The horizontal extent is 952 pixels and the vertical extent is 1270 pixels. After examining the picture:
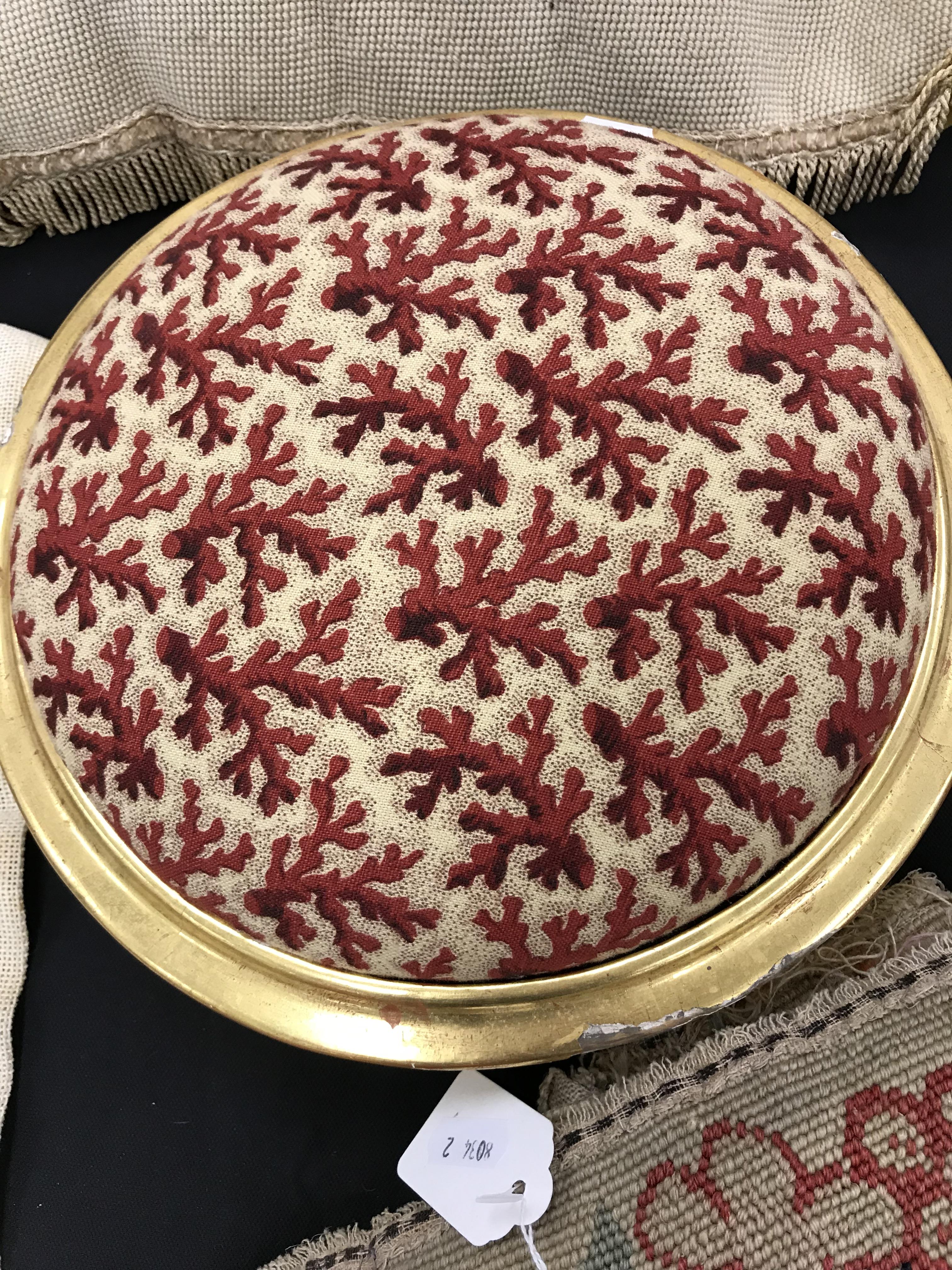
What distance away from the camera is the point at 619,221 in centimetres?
58

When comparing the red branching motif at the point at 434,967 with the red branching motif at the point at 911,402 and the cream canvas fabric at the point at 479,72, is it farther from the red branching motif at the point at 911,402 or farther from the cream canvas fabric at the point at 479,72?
the cream canvas fabric at the point at 479,72

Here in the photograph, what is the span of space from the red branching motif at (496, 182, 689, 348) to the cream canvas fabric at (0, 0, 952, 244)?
1.17 feet

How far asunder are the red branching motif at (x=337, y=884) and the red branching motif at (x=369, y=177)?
1.10ft

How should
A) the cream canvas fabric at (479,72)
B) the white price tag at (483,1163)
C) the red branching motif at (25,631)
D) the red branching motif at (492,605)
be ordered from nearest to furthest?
the red branching motif at (492,605) < the red branching motif at (25,631) < the white price tag at (483,1163) < the cream canvas fabric at (479,72)

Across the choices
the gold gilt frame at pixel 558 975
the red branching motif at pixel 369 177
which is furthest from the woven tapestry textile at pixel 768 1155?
the red branching motif at pixel 369 177

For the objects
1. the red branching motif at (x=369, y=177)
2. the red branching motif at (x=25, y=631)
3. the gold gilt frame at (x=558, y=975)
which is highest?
the red branching motif at (x=369, y=177)

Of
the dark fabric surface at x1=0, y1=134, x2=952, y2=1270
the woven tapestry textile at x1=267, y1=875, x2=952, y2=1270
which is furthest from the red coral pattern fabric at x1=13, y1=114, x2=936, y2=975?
the dark fabric surface at x1=0, y1=134, x2=952, y2=1270

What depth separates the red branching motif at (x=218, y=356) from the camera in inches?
21.6

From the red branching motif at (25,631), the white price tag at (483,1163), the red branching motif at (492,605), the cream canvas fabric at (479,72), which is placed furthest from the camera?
the cream canvas fabric at (479,72)

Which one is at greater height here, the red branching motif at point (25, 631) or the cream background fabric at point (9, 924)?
the red branching motif at point (25, 631)

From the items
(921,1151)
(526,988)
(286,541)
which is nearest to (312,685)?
(286,541)

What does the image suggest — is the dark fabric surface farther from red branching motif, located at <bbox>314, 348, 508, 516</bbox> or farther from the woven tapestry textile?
red branching motif, located at <bbox>314, 348, 508, 516</bbox>

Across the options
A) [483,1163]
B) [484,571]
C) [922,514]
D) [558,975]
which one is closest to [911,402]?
[922,514]

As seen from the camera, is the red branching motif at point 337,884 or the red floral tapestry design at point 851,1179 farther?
the red floral tapestry design at point 851,1179
